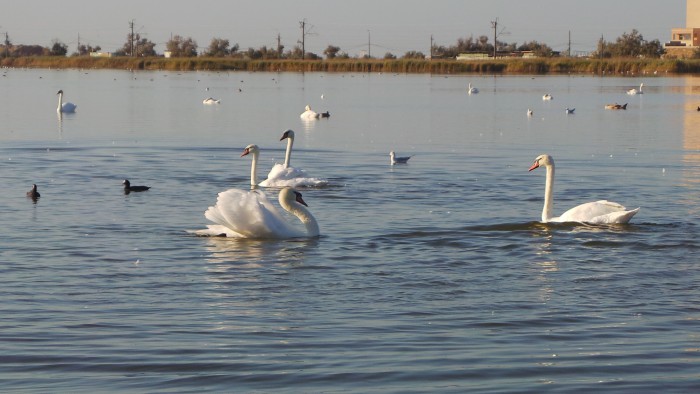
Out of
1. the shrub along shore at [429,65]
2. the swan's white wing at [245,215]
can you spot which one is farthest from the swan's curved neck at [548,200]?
the shrub along shore at [429,65]

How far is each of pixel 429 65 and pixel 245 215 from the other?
305ft

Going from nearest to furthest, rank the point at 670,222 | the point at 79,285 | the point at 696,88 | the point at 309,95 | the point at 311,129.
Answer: the point at 79,285 < the point at 670,222 < the point at 311,129 < the point at 309,95 < the point at 696,88

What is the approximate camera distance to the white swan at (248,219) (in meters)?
13.0

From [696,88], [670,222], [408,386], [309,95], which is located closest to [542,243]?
[670,222]

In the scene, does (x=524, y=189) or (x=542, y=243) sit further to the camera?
(x=524, y=189)

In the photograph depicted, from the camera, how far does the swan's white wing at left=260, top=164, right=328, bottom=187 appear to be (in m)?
18.1

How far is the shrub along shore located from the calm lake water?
244 ft

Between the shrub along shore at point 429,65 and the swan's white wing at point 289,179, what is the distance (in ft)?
262

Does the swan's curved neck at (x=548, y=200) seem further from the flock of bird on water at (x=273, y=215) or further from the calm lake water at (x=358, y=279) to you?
the calm lake water at (x=358, y=279)

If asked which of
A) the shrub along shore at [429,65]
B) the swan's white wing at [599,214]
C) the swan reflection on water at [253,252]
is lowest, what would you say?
the swan reflection on water at [253,252]

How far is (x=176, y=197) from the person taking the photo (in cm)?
1720

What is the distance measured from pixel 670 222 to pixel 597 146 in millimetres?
12760

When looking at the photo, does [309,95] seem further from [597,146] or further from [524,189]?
[524,189]

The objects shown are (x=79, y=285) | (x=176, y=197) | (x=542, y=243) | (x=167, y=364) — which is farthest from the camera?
(x=176, y=197)
